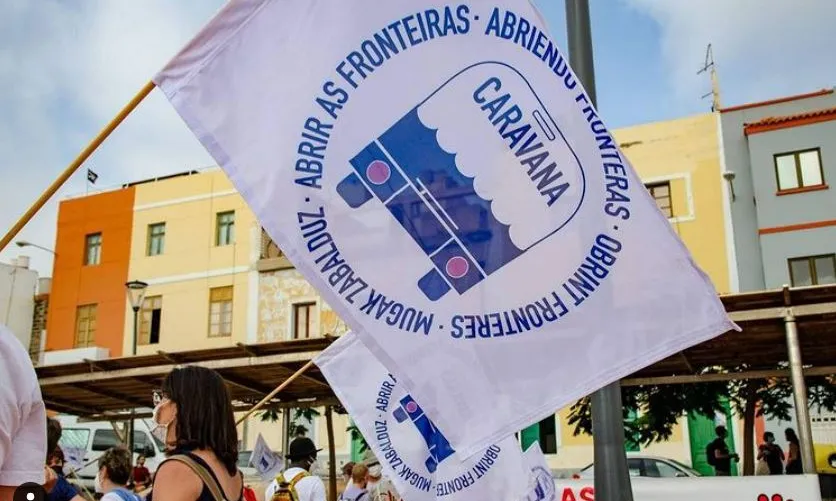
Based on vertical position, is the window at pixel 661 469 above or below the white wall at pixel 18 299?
below

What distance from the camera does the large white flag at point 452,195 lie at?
3.14 metres

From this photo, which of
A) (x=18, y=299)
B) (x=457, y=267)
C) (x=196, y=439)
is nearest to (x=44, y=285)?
(x=18, y=299)

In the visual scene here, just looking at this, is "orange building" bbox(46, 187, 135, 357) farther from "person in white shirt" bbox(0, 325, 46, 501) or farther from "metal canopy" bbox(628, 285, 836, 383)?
"person in white shirt" bbox(0, 325, 46, 501)

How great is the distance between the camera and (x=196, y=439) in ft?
10.1

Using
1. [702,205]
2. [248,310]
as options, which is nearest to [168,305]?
[248,310]

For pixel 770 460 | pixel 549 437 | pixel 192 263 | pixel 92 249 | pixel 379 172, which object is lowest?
pixel 770 460

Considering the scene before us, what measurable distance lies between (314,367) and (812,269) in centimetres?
1845

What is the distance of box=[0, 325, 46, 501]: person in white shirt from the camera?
2.44m

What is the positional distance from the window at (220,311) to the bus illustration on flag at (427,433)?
1143 inches

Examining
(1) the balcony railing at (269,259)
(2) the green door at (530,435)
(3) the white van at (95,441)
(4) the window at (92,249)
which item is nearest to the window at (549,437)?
(2) the green door at (530,435)

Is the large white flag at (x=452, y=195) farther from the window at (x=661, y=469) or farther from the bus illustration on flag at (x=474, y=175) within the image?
the window at (x=661, y=469)

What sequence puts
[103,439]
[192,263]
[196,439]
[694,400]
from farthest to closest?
1. [192,263]
2. [103,439]
3. [694,400]
4. [196,439]

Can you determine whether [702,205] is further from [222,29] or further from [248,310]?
[222,29]

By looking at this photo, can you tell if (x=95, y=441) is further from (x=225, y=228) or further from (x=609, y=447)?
(x=609, y=447)
